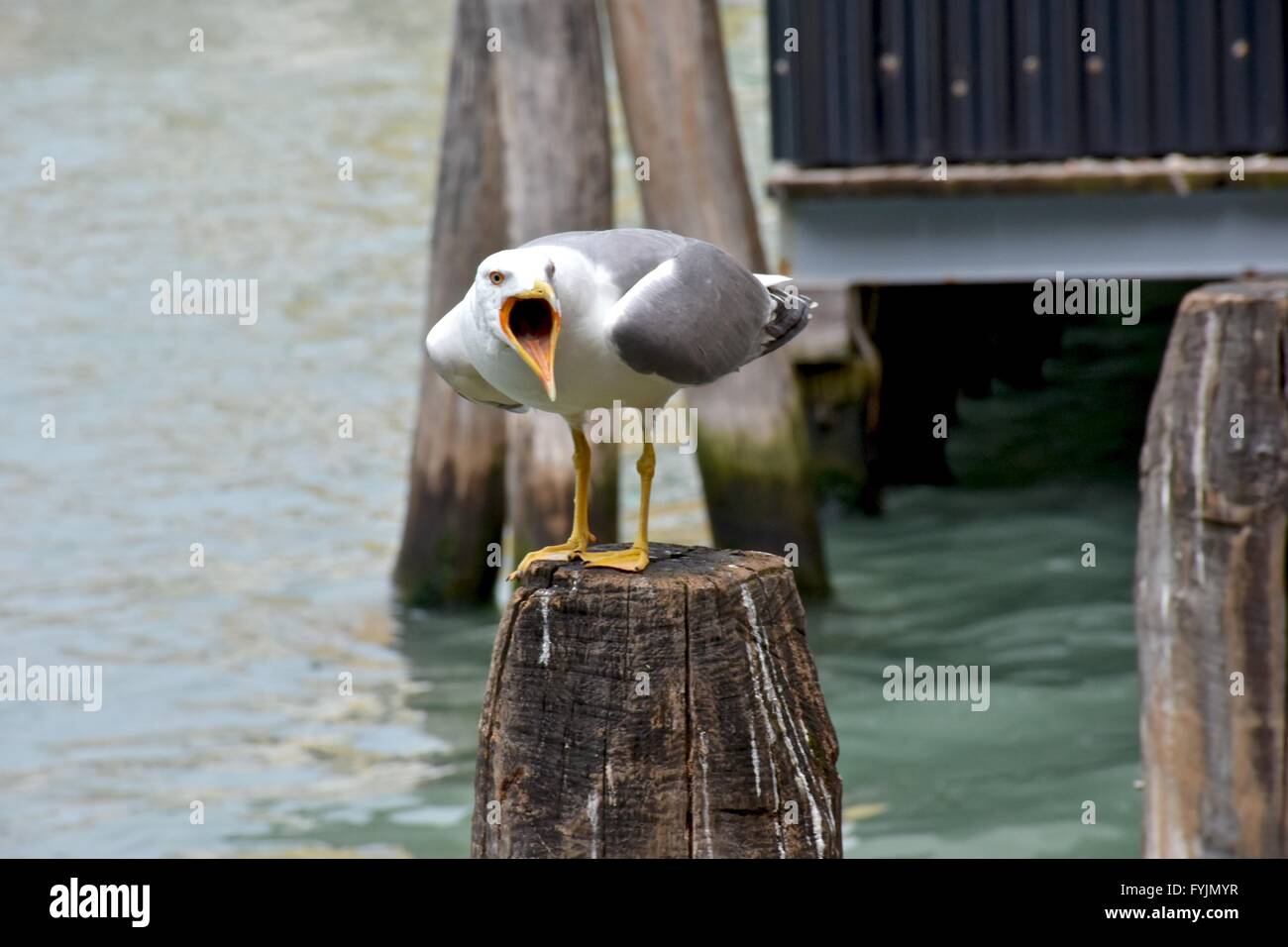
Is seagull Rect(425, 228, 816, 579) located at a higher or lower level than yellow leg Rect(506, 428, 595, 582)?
higher

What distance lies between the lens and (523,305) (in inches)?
130

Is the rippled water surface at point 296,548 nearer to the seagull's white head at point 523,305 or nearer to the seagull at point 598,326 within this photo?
the seagull at point 598,326

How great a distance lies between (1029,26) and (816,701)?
688cm

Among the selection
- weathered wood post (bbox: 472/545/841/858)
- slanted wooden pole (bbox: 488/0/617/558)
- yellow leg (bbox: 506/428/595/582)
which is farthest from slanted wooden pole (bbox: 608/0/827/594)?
weathered wood post (bbox: 472/545/841/858)

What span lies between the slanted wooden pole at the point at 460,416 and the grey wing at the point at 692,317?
5.15 m

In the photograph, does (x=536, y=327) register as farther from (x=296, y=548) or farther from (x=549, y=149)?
(x=296, y=548)

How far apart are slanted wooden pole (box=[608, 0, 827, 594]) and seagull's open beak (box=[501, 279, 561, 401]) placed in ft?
16.9

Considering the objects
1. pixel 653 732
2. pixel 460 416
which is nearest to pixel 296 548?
pixel 460 416

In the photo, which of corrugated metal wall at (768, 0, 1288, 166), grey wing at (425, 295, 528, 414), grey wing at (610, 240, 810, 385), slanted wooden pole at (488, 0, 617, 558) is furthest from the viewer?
corrugated metal wall at (768, 0, 1288, 166)

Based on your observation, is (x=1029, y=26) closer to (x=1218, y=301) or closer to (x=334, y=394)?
(x=1218, y=301)

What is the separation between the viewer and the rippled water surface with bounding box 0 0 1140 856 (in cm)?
743

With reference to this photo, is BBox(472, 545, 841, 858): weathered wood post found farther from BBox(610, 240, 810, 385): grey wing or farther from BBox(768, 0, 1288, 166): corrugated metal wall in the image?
BBox(768, 0, 1288, 166): corrugated metal wall

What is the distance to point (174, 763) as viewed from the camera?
8062mm
